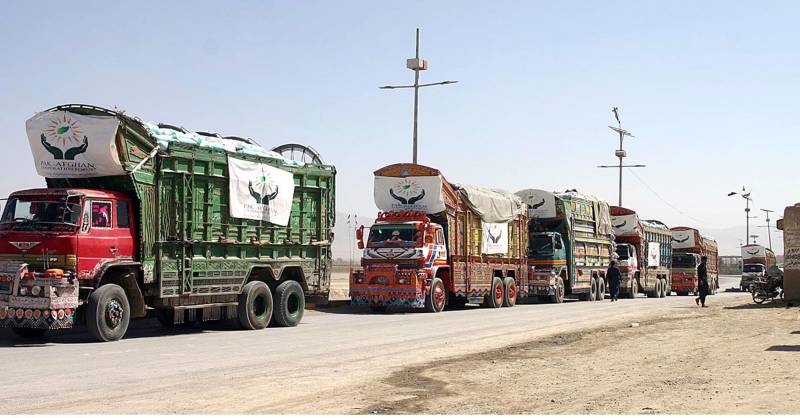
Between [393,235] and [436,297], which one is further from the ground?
[393,235]

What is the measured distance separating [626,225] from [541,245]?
390 inches

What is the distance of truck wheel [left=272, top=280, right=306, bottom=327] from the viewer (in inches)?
804

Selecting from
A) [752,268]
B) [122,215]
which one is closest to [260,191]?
[122,215]

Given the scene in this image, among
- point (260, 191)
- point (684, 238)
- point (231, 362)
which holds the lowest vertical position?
point (231, 362)

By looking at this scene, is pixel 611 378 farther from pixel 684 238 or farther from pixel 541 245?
pixel 684 238

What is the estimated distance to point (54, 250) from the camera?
51.1ft

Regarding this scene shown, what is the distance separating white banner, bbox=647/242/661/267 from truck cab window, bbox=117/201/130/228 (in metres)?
32.9

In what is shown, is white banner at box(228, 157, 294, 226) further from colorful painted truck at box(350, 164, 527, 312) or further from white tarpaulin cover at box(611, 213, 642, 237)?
white tarpaulin cover at box(611, 213, 642, 237)

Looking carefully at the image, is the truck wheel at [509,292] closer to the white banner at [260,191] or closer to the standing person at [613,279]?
the standing person at [613,279]

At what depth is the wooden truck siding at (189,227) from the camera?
1695 centimetres

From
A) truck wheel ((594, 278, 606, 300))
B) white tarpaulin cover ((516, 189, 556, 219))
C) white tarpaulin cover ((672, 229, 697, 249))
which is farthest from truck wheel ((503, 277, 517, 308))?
white tarpaulin cover ((672, 229, 697, 249))

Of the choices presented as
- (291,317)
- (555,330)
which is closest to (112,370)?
(291,317)

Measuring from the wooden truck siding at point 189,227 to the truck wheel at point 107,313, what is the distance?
735mm

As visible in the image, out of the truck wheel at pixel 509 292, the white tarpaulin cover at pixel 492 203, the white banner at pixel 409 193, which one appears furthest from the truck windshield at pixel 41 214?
the truck wheel at pixel 509 292
